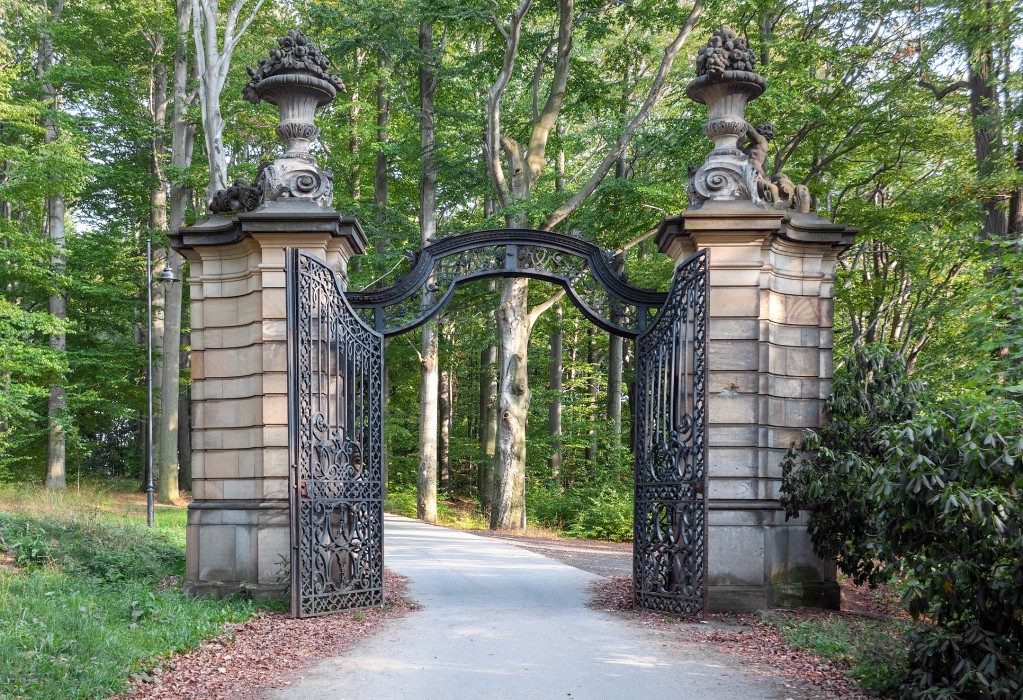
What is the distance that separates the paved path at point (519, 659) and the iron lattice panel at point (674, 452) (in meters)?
0.67

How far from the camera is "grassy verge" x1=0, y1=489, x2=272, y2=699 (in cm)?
573

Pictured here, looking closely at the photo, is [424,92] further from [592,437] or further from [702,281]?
[702,281]

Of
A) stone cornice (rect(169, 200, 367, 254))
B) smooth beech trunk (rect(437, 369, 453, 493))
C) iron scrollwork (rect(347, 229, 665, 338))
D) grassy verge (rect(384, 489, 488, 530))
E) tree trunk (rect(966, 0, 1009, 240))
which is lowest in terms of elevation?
grassy verge (rect(384, 489, 488, 530))

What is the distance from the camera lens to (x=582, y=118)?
20.4 metres

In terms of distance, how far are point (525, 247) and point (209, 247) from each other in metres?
3.47

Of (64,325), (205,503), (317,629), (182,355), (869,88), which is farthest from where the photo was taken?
(182,355)

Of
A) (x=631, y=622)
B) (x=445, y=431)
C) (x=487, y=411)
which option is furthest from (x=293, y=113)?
(x=445, y=431)

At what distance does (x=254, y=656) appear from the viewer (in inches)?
275

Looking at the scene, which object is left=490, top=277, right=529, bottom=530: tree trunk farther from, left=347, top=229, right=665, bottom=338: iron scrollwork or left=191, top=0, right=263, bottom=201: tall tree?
left=347, top=229, right=665, bottom=338: iron scrollwork

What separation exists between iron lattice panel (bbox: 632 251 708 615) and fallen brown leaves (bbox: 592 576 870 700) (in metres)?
0.29

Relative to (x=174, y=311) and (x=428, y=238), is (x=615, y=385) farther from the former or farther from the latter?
(x=174, y=311)

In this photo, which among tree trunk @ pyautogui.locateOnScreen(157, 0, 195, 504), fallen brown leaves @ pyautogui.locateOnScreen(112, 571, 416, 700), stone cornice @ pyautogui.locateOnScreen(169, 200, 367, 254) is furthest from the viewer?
tree trunk @ pyautogui.locateOnScreen(157, 0, 195, 504)

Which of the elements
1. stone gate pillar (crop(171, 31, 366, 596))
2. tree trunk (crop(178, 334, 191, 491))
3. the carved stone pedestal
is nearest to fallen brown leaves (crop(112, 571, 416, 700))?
stone gate pillar (crop(171, 31, 366, 596))

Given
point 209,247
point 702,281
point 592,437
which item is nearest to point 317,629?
point 209,247
